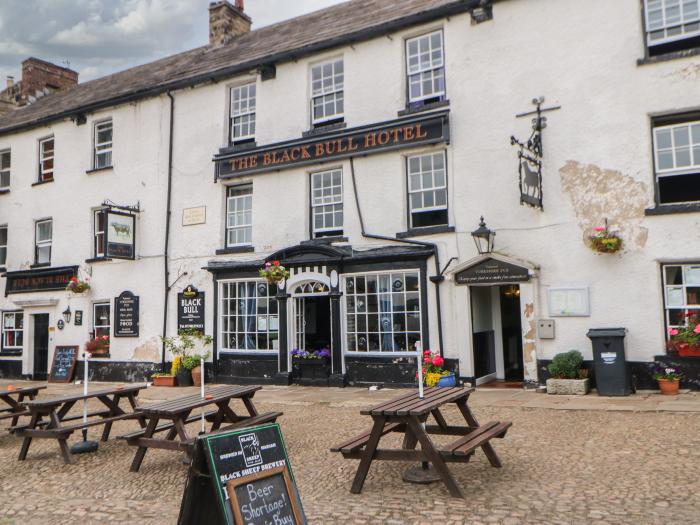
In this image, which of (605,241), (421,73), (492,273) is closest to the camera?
(605,241)

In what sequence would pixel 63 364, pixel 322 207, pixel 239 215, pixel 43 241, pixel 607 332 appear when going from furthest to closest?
pixel 43 241 → pixel 63 364 → pixel 239 215 → pixel 322 207 → pixel 607 332

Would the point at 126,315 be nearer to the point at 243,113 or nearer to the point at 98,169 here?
the point at 98,169

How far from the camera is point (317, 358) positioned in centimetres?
1395

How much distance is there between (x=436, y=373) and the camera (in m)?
12.3

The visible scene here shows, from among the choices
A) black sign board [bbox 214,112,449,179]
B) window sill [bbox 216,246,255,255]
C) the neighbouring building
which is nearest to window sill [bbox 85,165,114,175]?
the neighbouring building

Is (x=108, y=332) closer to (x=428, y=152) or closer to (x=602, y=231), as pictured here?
(x=428, y=152)

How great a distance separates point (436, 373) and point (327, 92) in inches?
284

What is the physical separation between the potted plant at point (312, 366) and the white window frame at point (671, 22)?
9.18m

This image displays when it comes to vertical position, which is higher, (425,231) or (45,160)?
(45,160)

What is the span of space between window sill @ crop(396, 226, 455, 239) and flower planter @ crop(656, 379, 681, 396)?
4834 millimetres

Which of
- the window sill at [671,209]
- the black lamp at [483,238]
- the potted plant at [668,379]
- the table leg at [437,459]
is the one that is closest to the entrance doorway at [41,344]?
the black lamp at [483,238]

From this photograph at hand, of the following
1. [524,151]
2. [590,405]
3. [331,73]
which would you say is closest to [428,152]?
[524,151]

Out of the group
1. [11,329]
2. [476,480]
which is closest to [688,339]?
[476,480]

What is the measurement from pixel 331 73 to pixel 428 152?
11.4 ft
